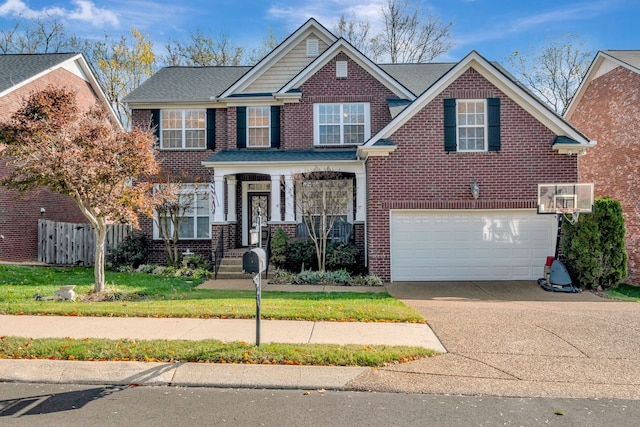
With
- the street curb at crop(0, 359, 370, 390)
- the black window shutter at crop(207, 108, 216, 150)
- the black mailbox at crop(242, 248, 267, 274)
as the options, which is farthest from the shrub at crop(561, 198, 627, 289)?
the black window shutter at crop(207, 108, 216, 150)

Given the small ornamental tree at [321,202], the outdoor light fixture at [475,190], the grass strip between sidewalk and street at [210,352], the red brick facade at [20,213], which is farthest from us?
the red brick facade at [20,213]

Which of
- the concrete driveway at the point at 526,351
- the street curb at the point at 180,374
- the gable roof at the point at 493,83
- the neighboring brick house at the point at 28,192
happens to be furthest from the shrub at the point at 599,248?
the neighboring brick house at the point at 28,192

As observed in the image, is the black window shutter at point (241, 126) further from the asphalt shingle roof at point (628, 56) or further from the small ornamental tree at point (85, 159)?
the asphalt shingle roof at point (628, 56)

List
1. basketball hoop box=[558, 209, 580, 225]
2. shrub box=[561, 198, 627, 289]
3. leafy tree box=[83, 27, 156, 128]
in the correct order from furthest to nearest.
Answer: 1. leafy tree box=[83, 27, 156, 128]
2. basketball hoop box=[558, 209, 580, 225]
3. shrub box=[561, 198, 627, 289]

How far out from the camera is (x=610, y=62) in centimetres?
1694

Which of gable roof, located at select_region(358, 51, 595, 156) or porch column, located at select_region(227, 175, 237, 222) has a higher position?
gable roof, located at select_region(358, 51, 595, 156)

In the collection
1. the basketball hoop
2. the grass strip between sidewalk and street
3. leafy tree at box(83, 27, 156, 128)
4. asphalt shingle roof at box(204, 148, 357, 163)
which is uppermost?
leafy tree at box(83, 27, 156, 128)

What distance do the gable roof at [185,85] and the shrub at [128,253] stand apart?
17.4 ft

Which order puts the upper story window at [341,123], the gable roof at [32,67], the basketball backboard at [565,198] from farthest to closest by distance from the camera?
the gable roof at [32,67] → the upper story window at [341,123] → the basketball backboard at [565,198]

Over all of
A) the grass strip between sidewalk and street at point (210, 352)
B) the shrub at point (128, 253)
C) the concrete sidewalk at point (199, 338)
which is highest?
the shrub at point (128, 253)

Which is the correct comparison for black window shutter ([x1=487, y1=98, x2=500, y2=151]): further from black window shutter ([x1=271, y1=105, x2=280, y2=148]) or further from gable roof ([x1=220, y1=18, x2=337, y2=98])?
black window shutter ([x1=271, y1=105, x2=280, y2=148])

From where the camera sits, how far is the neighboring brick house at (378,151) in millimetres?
13234

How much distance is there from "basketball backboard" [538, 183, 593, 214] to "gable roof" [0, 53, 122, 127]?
48.5ft

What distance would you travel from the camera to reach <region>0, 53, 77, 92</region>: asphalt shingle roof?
58.1 feet
